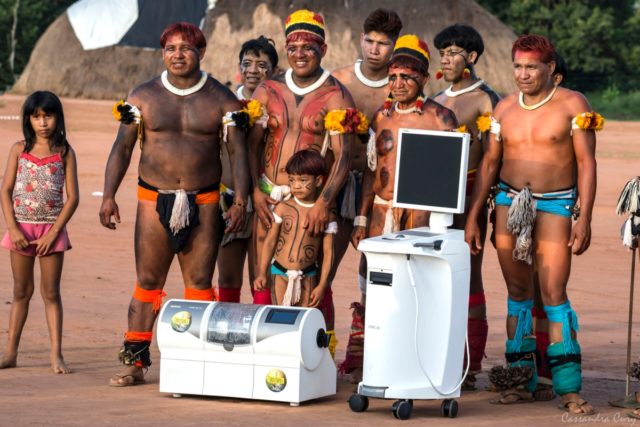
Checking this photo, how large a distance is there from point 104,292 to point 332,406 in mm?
4593

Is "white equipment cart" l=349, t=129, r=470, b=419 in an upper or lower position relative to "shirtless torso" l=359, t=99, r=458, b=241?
lower

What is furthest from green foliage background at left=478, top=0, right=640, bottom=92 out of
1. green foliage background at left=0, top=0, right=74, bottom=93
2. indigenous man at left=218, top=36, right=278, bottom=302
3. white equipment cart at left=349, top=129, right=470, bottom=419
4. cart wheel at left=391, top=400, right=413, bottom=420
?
cart wheel at left=391, top=400, right=413, bottom=420

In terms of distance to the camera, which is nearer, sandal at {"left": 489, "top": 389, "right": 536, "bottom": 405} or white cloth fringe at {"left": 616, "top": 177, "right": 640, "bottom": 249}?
white cloth fringe at {"left": 616, "top": 177, "right": 640, "bottom": 249}

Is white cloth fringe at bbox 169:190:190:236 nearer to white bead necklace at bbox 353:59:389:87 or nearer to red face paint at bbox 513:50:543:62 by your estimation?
white bead necklace at bbox 353:59:389:87

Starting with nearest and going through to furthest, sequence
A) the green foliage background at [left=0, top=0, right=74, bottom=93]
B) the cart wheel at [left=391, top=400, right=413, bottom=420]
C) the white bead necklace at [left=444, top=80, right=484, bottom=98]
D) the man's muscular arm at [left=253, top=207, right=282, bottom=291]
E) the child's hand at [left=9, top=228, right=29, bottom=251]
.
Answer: the cart wheel at [left=391, top=400, right=413, bottom=420] → the man's muscular arm at [left=253, top=207, right=282, bottom=291] → the child's hand at [left=9, top=228, right=29, bottom=251] → the white bead necklace at [left=444, top=80, right=484, bottom=98] → the green foliage background at [left=0, top=0, right=74, bottom=93]

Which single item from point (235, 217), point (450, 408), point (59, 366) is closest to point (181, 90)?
point (235, 217)

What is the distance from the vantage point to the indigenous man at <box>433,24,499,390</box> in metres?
8.32

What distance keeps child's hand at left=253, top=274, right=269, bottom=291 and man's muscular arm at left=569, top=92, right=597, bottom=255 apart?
192cm

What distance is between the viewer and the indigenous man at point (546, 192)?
7.43 m

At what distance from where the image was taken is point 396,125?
7926 mm

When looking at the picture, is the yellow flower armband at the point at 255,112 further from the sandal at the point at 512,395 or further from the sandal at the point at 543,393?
the sandal at the point at 543,393

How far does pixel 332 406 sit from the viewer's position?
24.5 feet

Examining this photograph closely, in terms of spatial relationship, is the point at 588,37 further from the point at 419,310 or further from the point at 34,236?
the point at 419,310

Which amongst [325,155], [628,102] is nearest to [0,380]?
[325,155]
